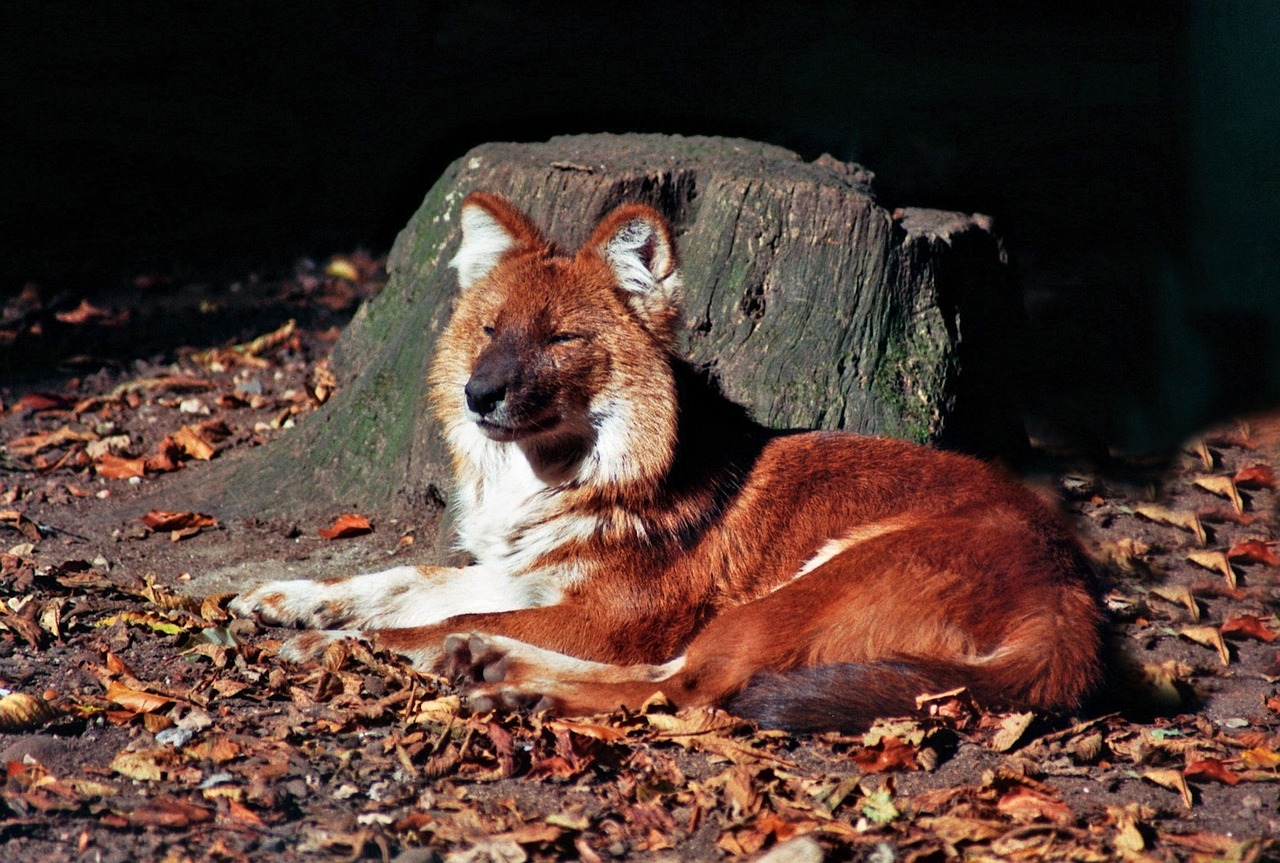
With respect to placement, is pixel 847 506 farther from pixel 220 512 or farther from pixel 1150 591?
pixel 220 512

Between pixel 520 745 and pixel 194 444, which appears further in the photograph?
pixel 194 444

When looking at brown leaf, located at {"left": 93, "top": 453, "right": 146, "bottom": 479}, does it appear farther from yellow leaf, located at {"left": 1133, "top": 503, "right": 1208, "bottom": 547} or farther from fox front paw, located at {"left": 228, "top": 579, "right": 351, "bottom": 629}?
yellow leaf, located at {"left": 1133, "top": 503, "right": 1208, "bottom": 547}

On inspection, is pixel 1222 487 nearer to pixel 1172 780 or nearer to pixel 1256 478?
pixel 1256 478

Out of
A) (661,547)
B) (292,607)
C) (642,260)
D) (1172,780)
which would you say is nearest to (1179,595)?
(1172,780)

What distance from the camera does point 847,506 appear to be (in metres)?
4.65

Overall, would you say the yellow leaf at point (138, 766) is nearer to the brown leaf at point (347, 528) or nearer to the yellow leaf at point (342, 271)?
the brown leaf at point (347, 528)

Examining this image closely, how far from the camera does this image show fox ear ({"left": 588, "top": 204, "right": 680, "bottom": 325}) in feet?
15.2

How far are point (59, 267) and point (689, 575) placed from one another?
22.2 ft

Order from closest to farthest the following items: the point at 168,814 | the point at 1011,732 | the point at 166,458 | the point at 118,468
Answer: the point at 168,814 → the point at 1011,732 → the point at 118,468 → the point at 166,458

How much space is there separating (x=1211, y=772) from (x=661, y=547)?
198 centimetres

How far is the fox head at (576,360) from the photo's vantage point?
14.8 feet

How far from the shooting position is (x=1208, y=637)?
16.2 ft

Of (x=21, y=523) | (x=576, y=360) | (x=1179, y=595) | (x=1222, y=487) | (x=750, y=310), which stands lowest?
(x=21, y=523)

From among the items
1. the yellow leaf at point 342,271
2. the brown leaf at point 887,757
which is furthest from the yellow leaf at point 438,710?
the yellow leaf at point 342,271
